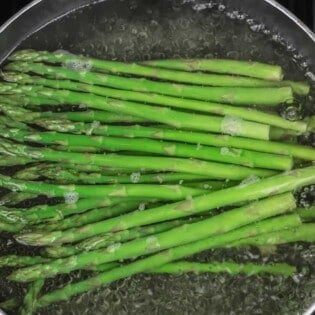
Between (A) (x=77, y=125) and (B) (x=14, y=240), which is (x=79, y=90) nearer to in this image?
(A) (x=77, y=125)

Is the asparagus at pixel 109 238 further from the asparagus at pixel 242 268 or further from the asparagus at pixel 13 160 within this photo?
the asparagus at pixel 13 160

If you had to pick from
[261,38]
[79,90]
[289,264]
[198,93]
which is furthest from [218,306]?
[261,38]

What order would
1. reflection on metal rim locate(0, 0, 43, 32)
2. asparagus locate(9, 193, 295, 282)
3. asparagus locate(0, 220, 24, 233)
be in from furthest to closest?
reflection on metal rim locate(0, 0, 43, 32), asparagus locate(0, 220, 24, 233), asparagus locate(9, 193, 295, 282)

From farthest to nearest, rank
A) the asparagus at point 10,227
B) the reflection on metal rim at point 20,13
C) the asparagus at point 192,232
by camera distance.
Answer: the reflection on metal rim at point 20,13 < the asparagus at point 10,227 < the asparagus at point 192,232

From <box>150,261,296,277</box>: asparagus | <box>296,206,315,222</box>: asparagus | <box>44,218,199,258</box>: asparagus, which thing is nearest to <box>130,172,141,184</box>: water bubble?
<box>44,218,199,258</box>: asparagus

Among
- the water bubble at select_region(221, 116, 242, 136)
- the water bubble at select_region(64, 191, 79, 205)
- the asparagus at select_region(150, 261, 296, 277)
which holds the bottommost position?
the asparagus at select_region(150, 261, 296, 277)

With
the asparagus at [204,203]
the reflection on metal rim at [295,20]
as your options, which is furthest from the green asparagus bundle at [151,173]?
the reflection on metal rim at [295,20]

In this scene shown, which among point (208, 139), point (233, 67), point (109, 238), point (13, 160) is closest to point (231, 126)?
point (208, 139)

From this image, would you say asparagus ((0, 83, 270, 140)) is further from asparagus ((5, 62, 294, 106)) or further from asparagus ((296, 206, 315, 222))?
asparagus ((296, 206, 315, 222))
